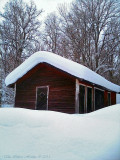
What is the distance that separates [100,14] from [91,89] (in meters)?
15.1

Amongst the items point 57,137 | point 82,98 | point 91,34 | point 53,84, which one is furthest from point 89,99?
point 91,34

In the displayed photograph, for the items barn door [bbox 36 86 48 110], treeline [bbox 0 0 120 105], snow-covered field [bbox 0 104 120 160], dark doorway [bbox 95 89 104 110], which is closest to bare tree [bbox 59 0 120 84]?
treeline [bbox 0 0 120 105]

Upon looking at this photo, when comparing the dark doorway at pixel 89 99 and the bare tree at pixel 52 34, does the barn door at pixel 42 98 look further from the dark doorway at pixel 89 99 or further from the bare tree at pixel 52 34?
the bare tree at pixel 52 34

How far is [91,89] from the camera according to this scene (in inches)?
503

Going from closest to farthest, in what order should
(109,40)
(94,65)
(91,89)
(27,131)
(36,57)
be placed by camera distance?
1. (27,131)
2. (36,57)
3. (91,89)
4. (109,40)
5. (94,65)

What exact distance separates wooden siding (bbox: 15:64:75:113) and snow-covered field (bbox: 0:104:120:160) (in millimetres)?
6569

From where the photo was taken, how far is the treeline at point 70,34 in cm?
2286

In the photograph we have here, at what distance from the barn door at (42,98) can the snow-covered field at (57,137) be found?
7653 mm

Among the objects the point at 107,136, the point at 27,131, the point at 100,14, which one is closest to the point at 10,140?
the point at 27,131

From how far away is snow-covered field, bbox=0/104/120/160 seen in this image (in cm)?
240

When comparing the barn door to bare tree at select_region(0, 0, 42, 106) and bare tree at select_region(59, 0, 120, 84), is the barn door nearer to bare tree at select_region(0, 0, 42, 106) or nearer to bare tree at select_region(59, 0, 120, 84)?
bare tree at select_region(0, 0, 42, 106)

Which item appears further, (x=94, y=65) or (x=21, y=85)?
(x=94, y=65)

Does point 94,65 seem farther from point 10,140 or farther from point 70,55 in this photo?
point 10,140

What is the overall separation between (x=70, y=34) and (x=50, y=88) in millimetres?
15530
